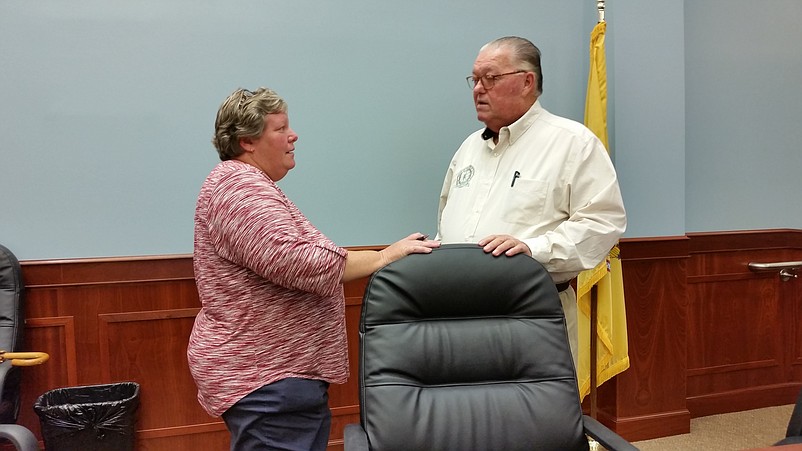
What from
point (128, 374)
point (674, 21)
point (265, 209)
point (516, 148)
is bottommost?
point (128, 374)

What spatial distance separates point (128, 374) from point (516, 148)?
6.26ft

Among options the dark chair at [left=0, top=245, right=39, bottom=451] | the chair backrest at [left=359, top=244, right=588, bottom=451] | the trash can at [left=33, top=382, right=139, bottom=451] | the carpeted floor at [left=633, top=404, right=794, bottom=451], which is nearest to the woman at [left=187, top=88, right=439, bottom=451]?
the chair backrest at [left=359, top=244, right=588, bottom=451]

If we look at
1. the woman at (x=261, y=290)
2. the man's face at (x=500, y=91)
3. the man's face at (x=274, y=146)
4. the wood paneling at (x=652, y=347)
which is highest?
the man's face at (x=500, y=91)

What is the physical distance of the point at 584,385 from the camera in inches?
118

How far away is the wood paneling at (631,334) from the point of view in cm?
268

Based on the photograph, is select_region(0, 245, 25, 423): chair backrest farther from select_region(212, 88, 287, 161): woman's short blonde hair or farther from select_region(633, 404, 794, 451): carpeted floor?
select_region(633, 404, 794, 451): carpeted floor

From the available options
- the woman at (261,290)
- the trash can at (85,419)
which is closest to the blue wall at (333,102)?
the trash can at (85,419)

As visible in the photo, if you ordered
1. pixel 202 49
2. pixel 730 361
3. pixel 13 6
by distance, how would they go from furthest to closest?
pixel 730 361 → pixel 202 49 → pixel 13 6

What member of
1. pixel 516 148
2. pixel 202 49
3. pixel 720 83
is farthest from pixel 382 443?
pixel 720 83

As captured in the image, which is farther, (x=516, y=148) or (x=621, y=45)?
(x=621, y=45)

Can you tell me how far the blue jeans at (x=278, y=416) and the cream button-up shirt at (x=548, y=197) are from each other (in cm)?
74

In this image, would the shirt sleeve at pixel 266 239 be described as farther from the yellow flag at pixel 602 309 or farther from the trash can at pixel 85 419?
the yellow flag at pixel 602 309

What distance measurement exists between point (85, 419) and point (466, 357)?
1669 mm

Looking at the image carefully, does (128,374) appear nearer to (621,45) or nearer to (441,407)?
(441,407)
